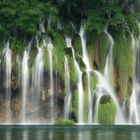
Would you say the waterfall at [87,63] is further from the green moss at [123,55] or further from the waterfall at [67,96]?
the green moss at [123,55]

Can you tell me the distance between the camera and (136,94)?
5084 centimetres

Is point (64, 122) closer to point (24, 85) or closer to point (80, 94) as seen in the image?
point (80, 94)

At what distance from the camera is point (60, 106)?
49250 millimetres

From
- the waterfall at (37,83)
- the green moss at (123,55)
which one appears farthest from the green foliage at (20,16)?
the green moss at (123,55)

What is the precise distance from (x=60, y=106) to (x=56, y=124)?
251 centimetres

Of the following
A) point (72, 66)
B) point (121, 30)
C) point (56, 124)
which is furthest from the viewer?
point (121, 30)

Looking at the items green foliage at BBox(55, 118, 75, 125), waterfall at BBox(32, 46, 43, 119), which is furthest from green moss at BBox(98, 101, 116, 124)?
waterfall at BBox(32, 46, 43, 119)

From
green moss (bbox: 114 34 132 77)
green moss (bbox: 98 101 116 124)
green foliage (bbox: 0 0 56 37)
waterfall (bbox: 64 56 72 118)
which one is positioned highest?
green foliage (bbox: 0 0 56 37)

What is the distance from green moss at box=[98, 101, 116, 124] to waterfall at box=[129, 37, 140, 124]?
2038 mm

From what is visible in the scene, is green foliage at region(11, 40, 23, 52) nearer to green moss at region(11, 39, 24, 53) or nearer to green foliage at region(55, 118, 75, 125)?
green moss at region(11, 39, 24, 53)

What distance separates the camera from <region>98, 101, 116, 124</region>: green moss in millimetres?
47469

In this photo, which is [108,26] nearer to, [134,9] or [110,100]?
[134,9]

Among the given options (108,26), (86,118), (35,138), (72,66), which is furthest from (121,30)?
(35,138)

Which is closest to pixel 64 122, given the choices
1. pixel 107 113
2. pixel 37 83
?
pixel 107 113
